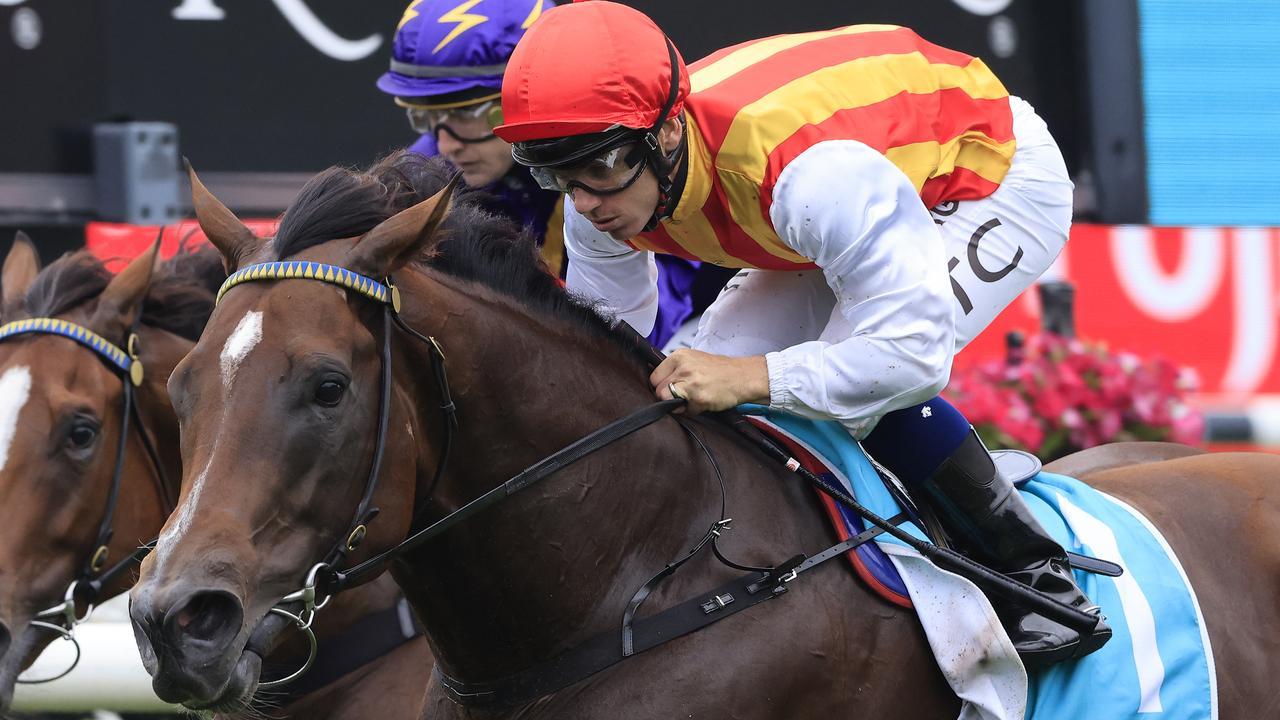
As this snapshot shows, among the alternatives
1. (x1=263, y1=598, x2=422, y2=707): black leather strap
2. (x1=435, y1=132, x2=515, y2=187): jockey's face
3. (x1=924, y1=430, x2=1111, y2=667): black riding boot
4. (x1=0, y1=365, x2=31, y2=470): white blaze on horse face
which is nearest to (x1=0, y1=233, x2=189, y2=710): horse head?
(x1=0, y1=365, x2=31, y2=470): white blaze on horse face

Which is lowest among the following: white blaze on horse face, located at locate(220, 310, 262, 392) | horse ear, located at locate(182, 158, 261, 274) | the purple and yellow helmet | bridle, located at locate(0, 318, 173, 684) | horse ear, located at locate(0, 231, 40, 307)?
bridle, located at locate(0, 318, 173, 684)

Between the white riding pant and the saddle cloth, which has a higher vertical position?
the white riding pant

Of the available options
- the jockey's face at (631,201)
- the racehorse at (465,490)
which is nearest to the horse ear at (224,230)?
the racehorse at (465,490)

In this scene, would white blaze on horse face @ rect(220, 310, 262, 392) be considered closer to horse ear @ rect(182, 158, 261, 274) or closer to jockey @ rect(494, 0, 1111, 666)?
horse ear @ rect(182, 158, 261, 274)

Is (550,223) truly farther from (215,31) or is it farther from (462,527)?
(215,31)

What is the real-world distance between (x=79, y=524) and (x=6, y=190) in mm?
2148

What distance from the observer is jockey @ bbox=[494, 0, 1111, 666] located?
2.43 m

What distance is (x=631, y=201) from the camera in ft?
8.41

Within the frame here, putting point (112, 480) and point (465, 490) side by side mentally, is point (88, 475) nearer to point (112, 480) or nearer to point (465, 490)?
point (112, 480)

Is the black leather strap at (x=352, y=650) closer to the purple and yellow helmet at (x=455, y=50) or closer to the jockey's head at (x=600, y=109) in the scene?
the jockey's head at (x=600, y=109)

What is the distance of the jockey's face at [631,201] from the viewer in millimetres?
2551

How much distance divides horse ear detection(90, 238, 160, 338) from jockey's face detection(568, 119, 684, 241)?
123 cm

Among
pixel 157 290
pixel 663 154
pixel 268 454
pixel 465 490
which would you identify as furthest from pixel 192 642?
pixel 157 290

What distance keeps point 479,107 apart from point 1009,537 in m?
1.82
